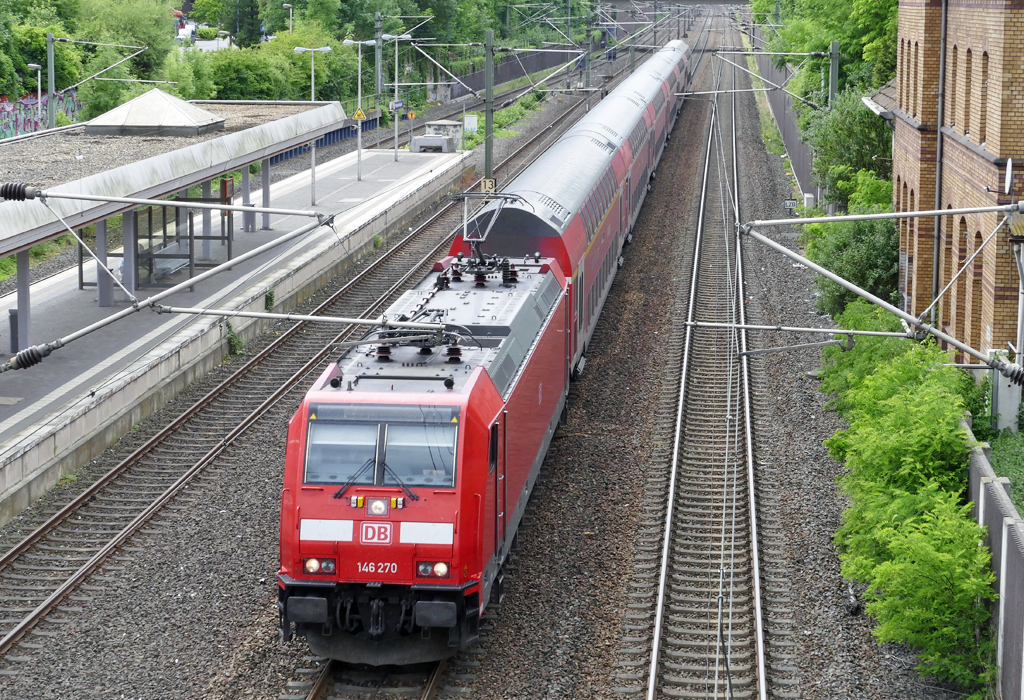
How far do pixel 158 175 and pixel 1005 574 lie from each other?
18.8 metres

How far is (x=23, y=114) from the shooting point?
5075cm

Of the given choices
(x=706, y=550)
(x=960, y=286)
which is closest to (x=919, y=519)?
(x=706, y=550)

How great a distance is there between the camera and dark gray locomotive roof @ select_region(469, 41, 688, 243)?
2095 cm

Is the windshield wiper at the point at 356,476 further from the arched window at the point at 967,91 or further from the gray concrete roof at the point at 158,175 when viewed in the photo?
the arched window at the point at 967,91

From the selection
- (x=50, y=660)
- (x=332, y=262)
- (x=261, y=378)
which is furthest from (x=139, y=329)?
(x=50, y=660)

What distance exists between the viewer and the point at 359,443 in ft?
40.4

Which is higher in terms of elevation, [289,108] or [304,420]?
[289,108]

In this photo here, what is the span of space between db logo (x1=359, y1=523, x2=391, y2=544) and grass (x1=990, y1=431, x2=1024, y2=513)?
6718mm

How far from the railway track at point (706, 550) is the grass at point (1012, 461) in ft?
9.57

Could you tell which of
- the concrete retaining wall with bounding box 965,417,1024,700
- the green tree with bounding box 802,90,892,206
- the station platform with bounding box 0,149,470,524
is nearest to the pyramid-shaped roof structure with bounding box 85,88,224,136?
the station platform with bounding box 0,149,470,524

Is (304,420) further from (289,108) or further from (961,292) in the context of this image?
(289,108)

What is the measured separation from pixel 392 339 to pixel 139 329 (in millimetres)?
13216

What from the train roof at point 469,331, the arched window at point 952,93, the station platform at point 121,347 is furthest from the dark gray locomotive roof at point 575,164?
the arched window at point 952,93

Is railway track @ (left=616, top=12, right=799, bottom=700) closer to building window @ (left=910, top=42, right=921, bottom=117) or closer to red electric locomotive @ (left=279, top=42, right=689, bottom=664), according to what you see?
red electric locomotive @ (left=279, top=42, right=689, bottom=664)
